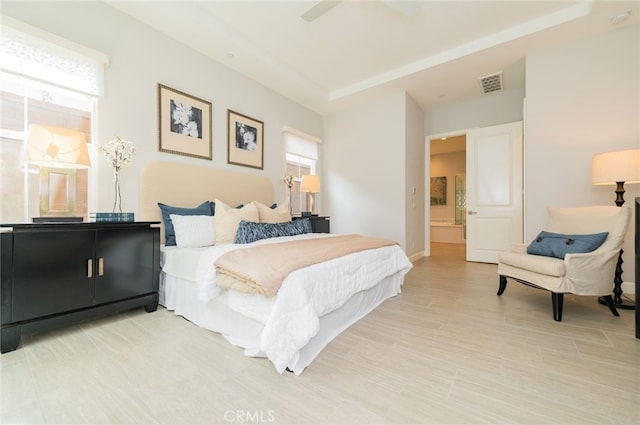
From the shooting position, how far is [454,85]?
4.20 metres

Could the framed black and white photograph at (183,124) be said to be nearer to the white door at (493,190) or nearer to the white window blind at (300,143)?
the white window blind at (300,143)

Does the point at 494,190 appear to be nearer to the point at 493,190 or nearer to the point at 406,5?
the point at 493,190

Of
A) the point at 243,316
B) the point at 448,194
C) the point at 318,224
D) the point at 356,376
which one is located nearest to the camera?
the point at 356,376

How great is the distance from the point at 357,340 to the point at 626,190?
345cm

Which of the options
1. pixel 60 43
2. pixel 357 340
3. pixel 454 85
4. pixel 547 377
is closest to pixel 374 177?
pixel 454 85

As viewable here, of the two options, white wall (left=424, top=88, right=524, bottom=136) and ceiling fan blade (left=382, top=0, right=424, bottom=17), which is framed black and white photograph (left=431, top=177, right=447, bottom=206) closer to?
white wall (left=424, top=88, right=524, bottom=136)

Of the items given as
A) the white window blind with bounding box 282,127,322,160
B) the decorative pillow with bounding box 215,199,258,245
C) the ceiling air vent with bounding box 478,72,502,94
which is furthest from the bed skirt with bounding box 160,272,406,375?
the ceiling air vent with bounding box 478,72,502,94

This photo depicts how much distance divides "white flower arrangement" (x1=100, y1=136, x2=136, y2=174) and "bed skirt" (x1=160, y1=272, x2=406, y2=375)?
1112mm

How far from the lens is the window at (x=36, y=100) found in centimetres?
205

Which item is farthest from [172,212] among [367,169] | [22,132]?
[367,169]

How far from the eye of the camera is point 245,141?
3.83 meters

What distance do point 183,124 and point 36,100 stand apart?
119cm
